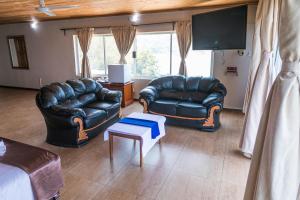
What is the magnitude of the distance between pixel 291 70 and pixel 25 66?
907cm

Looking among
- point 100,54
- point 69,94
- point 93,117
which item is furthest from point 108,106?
point 100,54

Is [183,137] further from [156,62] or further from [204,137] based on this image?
[156,62]

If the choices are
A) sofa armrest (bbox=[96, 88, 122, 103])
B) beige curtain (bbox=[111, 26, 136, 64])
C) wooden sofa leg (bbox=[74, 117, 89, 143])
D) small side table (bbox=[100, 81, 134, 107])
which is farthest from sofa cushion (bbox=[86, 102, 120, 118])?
beige curtain (bbox=[111, 26, 136, 64])

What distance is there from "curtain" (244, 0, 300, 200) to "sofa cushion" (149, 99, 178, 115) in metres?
3.10

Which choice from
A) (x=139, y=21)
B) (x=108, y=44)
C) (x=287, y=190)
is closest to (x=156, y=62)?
(x=139, y=21)

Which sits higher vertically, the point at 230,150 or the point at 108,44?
the point at 108,44

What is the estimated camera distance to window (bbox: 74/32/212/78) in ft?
18.5

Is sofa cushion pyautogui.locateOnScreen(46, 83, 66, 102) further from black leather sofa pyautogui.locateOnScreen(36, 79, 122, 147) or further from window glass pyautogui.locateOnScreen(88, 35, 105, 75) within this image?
window glass pyautogui.locateOnScreen(88, 35, 105, 75)

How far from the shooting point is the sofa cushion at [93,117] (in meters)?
3.55

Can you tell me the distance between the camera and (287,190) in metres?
1.09

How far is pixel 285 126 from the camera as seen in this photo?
106cm

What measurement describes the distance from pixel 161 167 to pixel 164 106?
1637mm

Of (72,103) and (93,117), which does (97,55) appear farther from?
(93,117)

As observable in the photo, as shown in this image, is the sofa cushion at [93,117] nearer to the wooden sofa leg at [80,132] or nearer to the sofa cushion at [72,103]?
the wooden sofa leg at [80,132]
